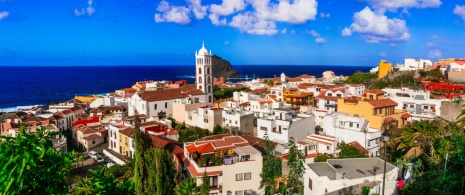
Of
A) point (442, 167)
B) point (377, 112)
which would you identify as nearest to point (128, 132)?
point (377, 112)

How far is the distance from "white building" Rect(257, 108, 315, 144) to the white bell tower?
17.8 m

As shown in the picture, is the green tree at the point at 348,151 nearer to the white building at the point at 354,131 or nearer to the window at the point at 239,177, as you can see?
the white building at the point at 354,131

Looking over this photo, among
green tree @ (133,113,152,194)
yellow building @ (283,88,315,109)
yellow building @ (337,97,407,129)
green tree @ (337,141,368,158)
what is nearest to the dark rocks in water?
yellow building @ (283,88,315,109)

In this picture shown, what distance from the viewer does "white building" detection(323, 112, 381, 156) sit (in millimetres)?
25094

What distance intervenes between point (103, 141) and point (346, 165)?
2449 centimetres

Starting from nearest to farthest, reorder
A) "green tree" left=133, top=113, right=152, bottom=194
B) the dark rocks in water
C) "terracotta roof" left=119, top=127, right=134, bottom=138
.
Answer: "green tree" left=133, top=113, right=152, bottom=194 < "terracotta roof" left=119, top=127, right=134, bottom=138 < the dark rocks in water

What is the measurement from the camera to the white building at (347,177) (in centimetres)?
1202

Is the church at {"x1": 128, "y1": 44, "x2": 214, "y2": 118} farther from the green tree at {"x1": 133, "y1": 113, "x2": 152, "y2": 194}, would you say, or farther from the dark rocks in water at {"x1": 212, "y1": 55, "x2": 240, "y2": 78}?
the dark rocks in water at {"x1": 212, "y1": 55, "x2": 240, "y2": 78}

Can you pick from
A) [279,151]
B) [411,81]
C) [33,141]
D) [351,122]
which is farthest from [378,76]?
[33,141]

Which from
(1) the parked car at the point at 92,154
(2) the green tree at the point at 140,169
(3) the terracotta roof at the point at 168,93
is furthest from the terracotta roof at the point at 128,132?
(3) the terracotta roof at the point at 168,93

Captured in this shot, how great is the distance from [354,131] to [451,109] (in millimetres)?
8040

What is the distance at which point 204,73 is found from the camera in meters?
45.7

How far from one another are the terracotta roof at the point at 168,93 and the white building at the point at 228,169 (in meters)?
22.6

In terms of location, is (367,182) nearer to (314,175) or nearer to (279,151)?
A: (314,175)
